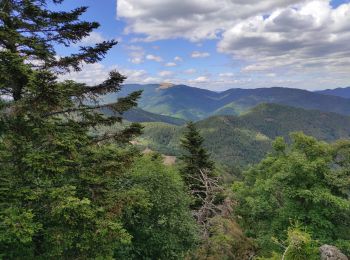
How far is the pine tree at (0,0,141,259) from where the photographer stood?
11.8 metres

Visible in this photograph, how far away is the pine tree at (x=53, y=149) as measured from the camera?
11.8 m

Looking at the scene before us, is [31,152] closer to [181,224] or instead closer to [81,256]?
[81,256]

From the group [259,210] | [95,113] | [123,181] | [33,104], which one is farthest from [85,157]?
[259,210]

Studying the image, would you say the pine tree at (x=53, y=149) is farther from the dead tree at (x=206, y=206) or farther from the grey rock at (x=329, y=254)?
the dead tree at (x=206, y=206)

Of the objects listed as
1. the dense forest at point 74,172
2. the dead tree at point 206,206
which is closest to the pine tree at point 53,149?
the dense forest at point 74,172

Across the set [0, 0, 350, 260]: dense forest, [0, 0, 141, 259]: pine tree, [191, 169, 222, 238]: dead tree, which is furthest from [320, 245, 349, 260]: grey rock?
[191, 169, 222, 238]: dead tree

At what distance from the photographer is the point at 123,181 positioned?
20469 millimetres

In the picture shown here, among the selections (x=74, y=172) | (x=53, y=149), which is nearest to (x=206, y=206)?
(x=74, y=172)

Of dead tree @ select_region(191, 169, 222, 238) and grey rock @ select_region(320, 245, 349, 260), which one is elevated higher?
grey rock @ select_region(320, 245, 349, 260)

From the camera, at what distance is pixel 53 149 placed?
12.8m

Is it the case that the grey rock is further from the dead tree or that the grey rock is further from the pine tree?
the dead tree

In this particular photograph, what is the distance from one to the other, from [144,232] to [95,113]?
8451mm

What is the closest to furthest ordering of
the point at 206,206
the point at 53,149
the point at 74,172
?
the point at 53,149 < the point at 74,172 < the point at 206,206

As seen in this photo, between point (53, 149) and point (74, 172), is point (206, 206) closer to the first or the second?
point (74, 172)
